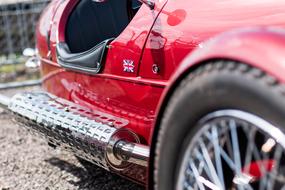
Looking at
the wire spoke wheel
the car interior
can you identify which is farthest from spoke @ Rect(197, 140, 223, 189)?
the car interior

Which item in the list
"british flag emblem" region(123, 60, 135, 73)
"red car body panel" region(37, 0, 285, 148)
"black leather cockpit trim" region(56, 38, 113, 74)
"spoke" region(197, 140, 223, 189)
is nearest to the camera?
"red car body panel" region(37, 0, 285, 148)

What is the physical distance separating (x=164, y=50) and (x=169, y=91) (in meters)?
0.68

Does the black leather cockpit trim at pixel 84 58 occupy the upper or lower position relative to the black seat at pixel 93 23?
lower

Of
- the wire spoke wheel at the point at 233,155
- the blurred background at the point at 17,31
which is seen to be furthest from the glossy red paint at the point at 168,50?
the blurred background at the point at 17,31

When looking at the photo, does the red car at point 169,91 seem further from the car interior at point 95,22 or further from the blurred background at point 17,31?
the blurred background at point 17,31

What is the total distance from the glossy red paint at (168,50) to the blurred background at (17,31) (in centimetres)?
443

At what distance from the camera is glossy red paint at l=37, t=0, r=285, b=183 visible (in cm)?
186

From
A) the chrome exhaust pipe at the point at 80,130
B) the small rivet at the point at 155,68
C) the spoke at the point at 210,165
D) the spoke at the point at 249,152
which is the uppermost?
the small rivet at the point at 155,68

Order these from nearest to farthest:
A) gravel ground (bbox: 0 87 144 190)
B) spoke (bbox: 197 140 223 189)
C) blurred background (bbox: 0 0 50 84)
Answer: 1. spoke (bbox: 197 140 223 189)
2. gravel ground (bbox: 0 87 144 190)
3. blurred background (bbox: 0 0 50 84)

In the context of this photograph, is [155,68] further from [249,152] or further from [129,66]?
[249,152]

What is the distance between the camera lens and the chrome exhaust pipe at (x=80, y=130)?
276 cm

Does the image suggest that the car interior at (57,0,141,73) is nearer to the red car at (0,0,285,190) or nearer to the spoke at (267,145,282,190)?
the red car at (0,0,285,190)

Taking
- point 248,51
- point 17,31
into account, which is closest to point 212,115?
point 248,51

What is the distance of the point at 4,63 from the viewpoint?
763 cm
